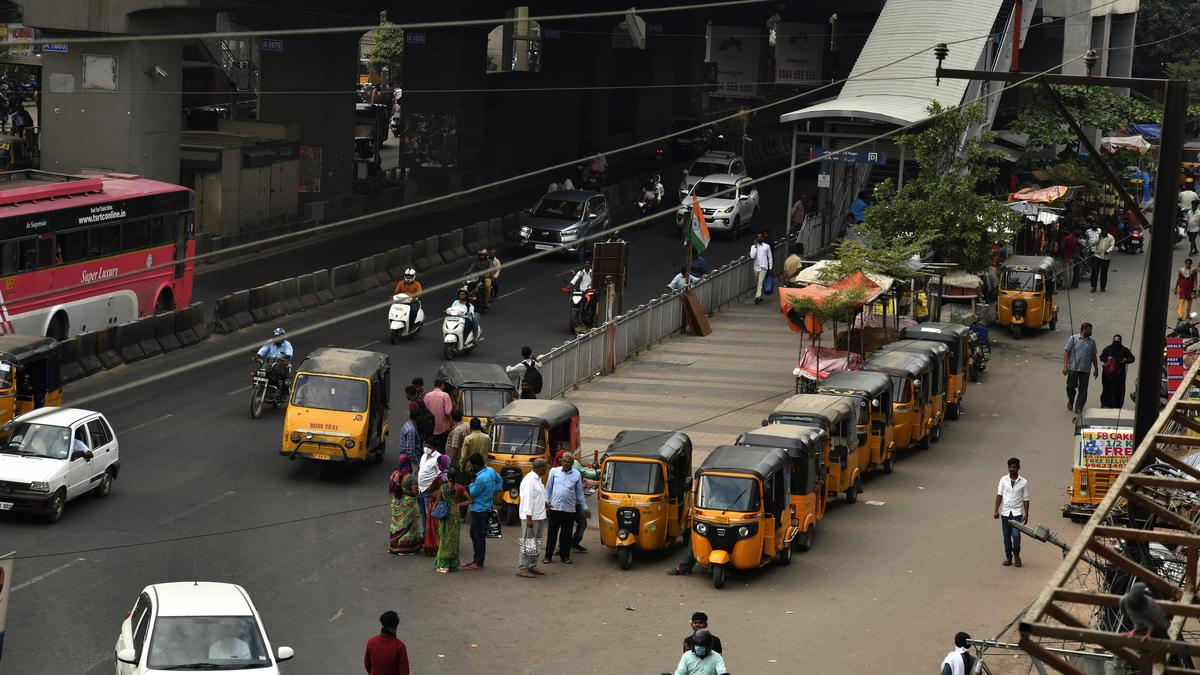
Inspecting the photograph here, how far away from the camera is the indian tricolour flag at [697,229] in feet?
127

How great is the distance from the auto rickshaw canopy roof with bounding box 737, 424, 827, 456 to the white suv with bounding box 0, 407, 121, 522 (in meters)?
8.91

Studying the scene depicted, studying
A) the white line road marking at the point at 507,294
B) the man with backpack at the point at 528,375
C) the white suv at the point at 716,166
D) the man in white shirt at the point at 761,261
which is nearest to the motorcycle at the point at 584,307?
the white line road marking at the point at 507,294

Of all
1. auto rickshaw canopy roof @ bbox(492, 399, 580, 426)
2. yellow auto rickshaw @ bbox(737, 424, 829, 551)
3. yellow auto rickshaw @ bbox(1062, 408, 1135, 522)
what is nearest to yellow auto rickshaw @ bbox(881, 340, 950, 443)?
yellow auto rickshaw @ bbox(1062, 408, 1135, 522)

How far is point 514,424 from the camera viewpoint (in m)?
23.8

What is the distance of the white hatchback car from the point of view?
48.9 feet

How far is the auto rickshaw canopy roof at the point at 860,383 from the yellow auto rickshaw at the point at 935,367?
2.15 meters

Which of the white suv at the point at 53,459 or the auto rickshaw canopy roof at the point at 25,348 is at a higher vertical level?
the auto rickshaw canopy roof at the point at 25,348

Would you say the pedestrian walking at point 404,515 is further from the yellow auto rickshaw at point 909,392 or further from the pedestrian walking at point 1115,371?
the pedestrian walking at point 1115,371

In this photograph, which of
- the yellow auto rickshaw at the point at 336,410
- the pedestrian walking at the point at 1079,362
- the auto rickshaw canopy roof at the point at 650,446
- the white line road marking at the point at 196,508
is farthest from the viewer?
the pedestrian walking at the point at 1079,362

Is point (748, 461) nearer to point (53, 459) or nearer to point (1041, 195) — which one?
point (53, 459)

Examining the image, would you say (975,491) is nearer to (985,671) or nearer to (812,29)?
(985,671)

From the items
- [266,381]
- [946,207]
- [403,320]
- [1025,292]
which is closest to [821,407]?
[266,381]

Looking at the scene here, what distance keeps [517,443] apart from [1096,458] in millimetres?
8556

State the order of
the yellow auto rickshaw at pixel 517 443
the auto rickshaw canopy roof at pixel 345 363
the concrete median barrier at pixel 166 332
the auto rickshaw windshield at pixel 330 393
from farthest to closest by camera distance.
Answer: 1. the concrete median barrier at pixel 166 332
2. the auto rickshaw canopy roof at pixel 345 363
3. the auto rickshaw windshield at pixel 330 393
4. the yellow auto rickshaw at pixel 517 443
